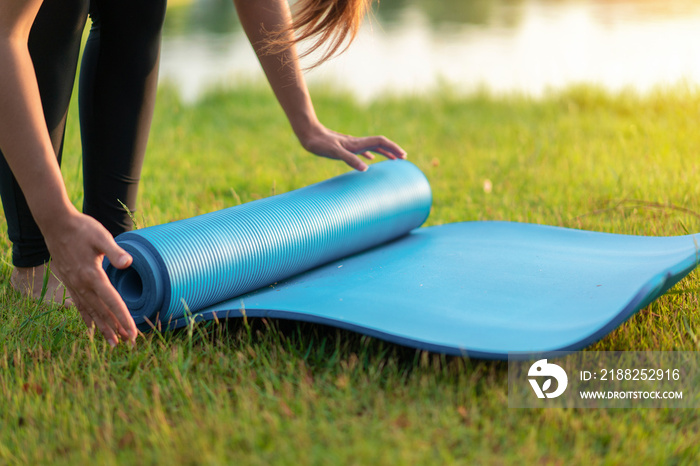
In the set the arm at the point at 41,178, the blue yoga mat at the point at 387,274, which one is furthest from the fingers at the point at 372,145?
the arm at the point at 41,178

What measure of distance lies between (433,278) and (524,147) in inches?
104

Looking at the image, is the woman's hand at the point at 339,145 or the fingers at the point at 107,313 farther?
the woman's hand at the point at 339,145

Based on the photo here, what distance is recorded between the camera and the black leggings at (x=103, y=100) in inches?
76.4

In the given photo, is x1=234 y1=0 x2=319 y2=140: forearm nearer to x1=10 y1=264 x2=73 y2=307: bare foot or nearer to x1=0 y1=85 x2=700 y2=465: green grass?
x1=0 y1=85 x2=700 y2=465: green grass

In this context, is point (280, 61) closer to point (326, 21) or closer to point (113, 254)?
point (326, 21)

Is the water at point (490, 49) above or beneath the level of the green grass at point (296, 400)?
above

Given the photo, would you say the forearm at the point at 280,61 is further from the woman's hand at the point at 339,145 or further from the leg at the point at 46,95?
the leg at the point at 46,95

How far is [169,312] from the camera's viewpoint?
66.2 inches

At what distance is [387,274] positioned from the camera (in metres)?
1.95

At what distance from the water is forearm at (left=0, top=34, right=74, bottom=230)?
4.49 meters

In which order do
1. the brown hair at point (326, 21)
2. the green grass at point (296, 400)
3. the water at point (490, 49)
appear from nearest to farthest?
1. the green grass at point (296, 400)
2. the brown hair at point (326, 21)
3. the water at point (490, 49)

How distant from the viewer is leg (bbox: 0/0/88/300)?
1843mm

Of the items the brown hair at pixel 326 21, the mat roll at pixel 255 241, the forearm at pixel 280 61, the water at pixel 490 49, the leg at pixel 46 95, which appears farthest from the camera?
the water at pixel 490 49

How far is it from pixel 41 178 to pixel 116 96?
2.20 feet
